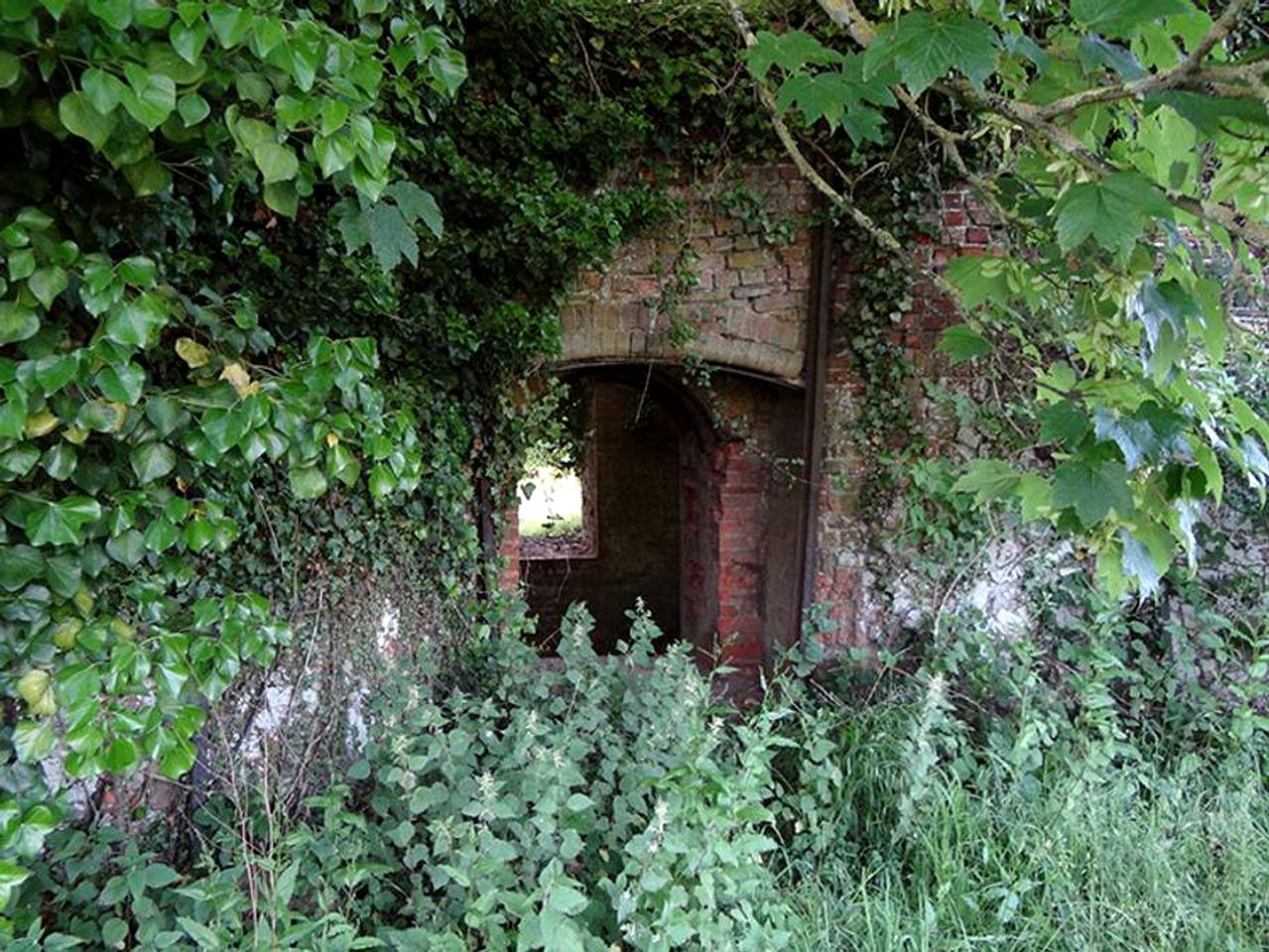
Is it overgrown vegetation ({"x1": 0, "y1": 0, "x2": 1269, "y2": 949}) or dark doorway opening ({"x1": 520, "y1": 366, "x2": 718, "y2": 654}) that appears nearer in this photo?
overgrown vegetation ({"x1": 0, "y1": 0, "x2": 1269, "y2": 949})

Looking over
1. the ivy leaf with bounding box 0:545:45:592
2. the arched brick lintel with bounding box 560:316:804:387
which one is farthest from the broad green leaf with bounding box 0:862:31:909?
the arched brick lintel with bounding box 560:316:804:387

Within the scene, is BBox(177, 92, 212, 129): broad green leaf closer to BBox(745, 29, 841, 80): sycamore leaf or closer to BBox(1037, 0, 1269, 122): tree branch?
BBox(745, 29, 841, 80): sycamore leaf

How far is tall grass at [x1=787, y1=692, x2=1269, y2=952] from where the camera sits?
96.0 inches

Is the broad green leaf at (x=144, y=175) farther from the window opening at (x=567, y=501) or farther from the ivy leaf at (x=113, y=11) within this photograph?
the window opening at (x=567, y=501)

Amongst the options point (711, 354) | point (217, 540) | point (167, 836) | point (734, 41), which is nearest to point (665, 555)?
point (711, 354)

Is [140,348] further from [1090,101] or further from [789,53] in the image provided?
[1090,101]

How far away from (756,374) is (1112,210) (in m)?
2.97

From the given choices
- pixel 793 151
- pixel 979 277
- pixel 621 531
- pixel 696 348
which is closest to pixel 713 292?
pixel 696 348

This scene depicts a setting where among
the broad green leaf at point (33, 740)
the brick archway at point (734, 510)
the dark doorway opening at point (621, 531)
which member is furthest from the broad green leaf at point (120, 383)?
the dark doorway opening at point (621, 531)

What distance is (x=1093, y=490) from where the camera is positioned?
4.59 feet

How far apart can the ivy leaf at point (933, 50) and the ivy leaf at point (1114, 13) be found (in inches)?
5.2

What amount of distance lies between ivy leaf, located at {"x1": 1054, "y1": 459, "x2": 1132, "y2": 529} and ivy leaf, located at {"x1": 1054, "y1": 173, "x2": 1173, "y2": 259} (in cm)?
36

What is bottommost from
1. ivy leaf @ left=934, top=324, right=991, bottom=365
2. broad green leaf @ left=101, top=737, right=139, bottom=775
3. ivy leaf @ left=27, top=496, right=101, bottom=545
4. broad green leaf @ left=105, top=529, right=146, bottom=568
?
broad green leaf @ left=101, top=737, right=139, bottom=775

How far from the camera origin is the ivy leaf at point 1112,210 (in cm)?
132
